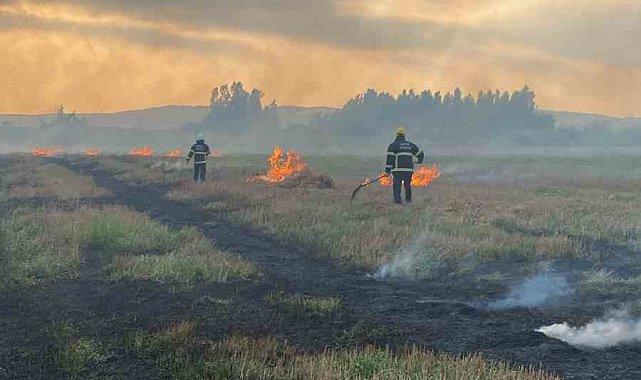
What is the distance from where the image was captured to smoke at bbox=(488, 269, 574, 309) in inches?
363

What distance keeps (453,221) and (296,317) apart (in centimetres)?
816

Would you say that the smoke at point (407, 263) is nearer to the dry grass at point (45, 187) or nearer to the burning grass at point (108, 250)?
the burning grass at point (108, 250)

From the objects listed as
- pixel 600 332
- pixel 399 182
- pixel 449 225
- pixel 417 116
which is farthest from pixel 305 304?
pixel 417 116

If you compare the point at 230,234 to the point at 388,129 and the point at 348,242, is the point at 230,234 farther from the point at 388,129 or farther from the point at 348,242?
the point at 388,129

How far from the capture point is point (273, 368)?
5926mm

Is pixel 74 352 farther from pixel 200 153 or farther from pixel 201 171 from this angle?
pixel 201 171

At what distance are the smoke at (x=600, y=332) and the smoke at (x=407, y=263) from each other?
136 inches

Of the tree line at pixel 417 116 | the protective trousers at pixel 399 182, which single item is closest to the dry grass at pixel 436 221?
the protective trousers at pixel 399 182

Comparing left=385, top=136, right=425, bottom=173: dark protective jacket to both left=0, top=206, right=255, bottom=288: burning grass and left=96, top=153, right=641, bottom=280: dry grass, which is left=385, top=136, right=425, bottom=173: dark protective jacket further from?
left=0, top=206, right=255, bottom=288: burning grass

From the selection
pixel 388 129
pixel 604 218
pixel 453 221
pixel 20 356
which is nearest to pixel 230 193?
pixel 453 221

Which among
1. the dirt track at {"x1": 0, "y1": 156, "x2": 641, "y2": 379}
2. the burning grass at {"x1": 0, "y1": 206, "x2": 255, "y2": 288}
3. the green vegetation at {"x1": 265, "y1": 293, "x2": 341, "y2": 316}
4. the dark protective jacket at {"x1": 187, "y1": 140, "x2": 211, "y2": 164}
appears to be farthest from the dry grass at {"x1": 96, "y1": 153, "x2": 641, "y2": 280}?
the green vegetation at {"x1": 265, "y1": 293, "x2": 341, "y2": 316}

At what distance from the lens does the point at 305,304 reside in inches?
337

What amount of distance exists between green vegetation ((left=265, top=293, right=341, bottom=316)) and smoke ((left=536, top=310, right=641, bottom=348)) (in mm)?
2611

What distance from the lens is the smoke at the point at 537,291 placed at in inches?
363
